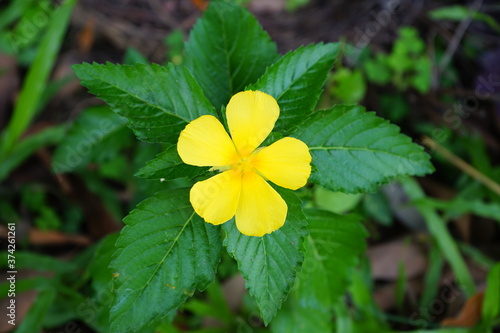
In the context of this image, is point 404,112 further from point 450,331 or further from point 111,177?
point 111,177

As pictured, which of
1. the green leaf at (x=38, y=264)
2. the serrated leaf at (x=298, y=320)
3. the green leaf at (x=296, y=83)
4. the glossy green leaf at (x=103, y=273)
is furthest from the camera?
the green leaf at (x=38, y=264)

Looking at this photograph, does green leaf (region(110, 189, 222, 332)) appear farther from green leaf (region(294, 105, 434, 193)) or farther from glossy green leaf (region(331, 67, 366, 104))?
glossy green leaf (region(331, 67, 366, 104))

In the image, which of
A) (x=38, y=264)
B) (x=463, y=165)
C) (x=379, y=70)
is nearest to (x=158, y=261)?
(x=38, y=264)

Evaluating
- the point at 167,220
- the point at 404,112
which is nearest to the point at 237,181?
the point at 167,220

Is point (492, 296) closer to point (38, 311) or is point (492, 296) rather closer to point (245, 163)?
point (245, 163)

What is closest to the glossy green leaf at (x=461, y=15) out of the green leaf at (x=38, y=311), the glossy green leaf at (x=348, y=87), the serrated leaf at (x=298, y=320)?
the glossy green leaf at (x=348, y=87)

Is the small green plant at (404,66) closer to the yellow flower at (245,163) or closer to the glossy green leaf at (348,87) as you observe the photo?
the glossy green leaf at (348,87)

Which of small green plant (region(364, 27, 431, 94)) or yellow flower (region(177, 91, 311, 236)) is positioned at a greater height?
yellow flower (region(177, 91, 311, 236))

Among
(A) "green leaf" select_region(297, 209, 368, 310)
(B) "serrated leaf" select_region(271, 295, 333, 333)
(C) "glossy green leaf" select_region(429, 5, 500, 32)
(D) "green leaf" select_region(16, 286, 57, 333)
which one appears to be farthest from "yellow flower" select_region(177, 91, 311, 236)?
(C) "glossy green leaf" select_region(429, 5, 500, 32)
